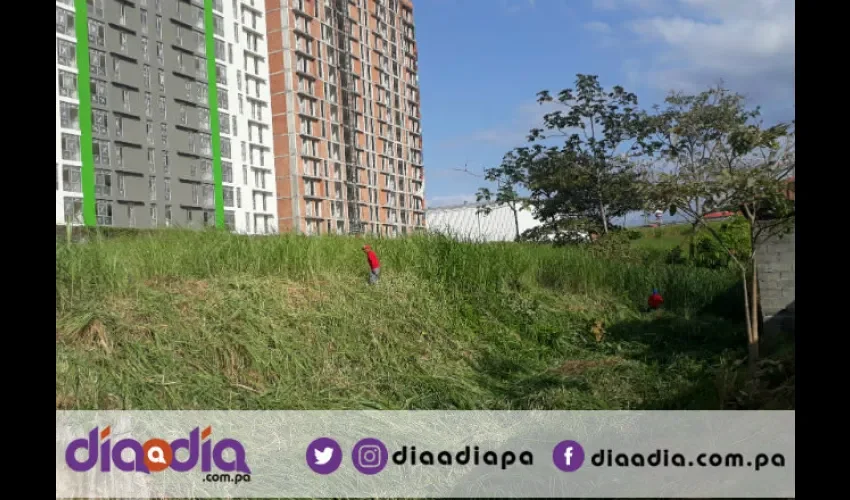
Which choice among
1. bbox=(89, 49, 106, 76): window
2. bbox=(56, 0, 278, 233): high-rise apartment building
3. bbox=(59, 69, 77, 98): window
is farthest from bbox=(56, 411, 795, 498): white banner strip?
bbox=(89, 49, 106, 76): window

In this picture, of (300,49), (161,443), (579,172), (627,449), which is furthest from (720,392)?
(300,49)

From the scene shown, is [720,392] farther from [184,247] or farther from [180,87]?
[180,87]

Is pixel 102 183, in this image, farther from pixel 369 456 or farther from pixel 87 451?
pixel 369 456

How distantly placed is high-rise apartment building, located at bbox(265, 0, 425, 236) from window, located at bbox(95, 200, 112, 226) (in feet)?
20.0

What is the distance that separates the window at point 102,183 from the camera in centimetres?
1389

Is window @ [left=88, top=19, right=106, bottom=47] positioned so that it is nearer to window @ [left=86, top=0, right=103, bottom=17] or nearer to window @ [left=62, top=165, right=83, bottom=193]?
window @ [left=86, top=0, right=103, bottom=17]

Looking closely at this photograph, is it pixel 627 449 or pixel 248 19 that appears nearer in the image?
pixel 627 449

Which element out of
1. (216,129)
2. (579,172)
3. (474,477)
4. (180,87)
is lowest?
(474,477)

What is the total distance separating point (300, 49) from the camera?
923 inches

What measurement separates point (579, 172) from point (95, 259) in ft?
26.3

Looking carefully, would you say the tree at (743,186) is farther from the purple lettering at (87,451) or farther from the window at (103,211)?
the window at (103,211)

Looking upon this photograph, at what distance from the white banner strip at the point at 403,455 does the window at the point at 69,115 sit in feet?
32.1

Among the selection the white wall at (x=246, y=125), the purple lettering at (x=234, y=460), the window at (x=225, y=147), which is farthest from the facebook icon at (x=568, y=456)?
the window at (x=225, y=147)
